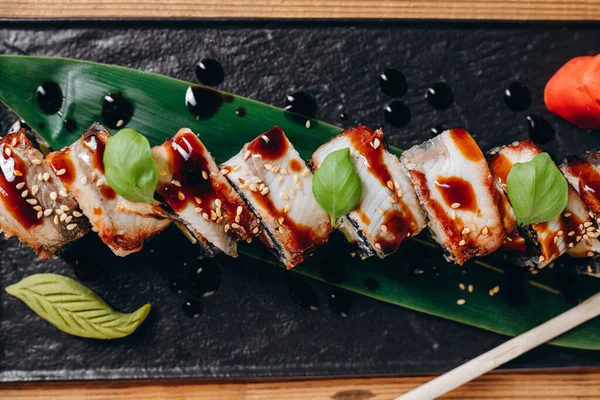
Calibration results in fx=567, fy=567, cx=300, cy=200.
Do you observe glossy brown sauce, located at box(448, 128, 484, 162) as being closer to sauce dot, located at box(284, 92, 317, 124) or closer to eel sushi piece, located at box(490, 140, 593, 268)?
eel sushi piece, located at box(490, 140, 593, 268)

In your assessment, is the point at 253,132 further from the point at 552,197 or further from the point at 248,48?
the point at 552,197

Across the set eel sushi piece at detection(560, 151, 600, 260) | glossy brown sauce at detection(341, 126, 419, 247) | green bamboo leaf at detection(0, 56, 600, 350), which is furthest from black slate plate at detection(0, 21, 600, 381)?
glossy brown sauce at detection(341, 126, 419, 247)

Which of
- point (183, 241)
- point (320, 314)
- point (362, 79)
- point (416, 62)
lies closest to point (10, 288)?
point (183, 241)

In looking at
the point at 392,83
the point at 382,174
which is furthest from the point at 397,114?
the point at 382,174

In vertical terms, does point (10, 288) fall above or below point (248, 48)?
below

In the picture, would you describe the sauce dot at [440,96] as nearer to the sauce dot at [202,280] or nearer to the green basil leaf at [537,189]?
the green basil leaf at [537,189]

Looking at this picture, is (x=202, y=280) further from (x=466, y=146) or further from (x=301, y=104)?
(x=466, y=146)
